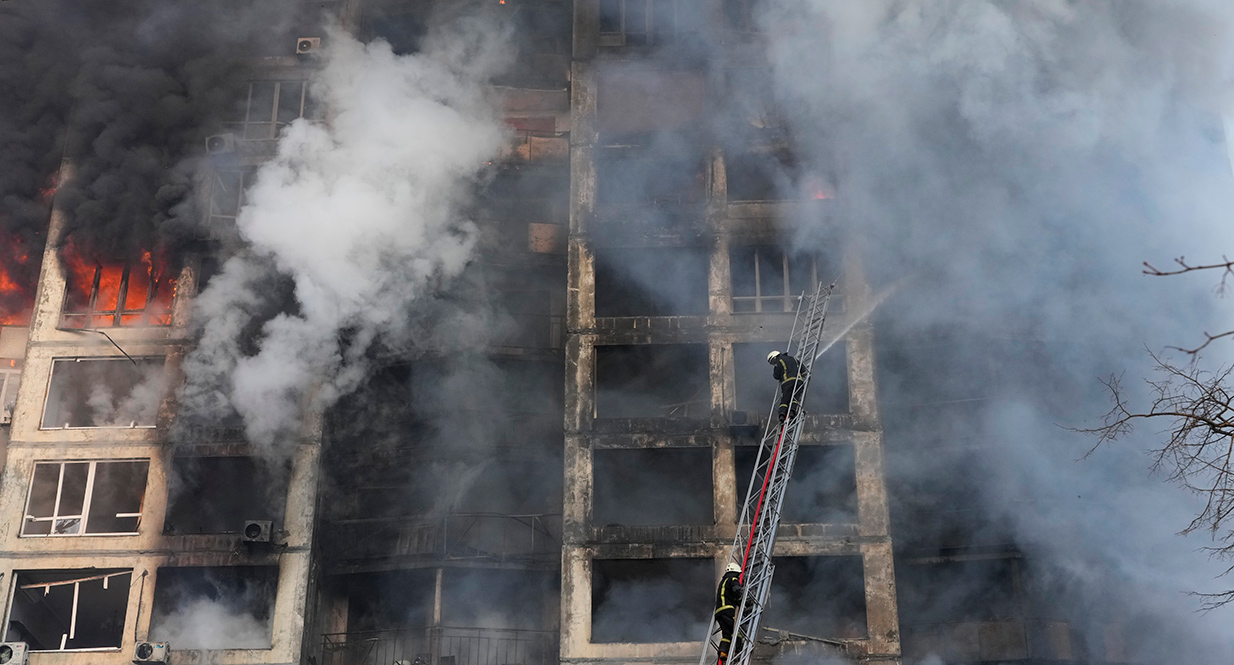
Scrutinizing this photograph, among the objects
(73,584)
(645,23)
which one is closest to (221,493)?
(73,584)

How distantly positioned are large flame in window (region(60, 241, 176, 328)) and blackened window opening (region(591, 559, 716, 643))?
1182 centimetres

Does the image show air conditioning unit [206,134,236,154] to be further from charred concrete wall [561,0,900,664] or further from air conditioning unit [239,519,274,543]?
air conditioning unit [239,519,274,543]

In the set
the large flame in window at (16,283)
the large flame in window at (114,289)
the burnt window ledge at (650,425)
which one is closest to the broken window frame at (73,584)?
the large flame in window at (114,289)

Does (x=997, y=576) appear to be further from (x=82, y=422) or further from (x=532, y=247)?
(x=82, y=422)

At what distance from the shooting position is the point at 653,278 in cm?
2444

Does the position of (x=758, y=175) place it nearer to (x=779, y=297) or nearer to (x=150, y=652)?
(x=779, y=297)

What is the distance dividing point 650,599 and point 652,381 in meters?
4.95

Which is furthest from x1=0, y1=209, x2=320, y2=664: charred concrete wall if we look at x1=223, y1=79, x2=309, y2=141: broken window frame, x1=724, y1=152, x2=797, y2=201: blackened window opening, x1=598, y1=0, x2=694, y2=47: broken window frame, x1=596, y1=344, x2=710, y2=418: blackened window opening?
x1=598, y1=0, x2=694, y2=47: broken window frame

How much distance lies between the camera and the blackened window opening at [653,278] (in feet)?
79.8

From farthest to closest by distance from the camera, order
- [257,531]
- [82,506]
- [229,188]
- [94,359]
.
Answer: [229,188] → [94,359] → [82,506] → [257,531]

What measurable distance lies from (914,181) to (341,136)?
44.3 ft

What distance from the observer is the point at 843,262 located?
23703 mm

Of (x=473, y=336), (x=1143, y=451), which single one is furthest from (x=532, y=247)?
(x=1143, y=451)

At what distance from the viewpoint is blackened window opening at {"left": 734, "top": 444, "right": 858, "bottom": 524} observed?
22.5 meters
